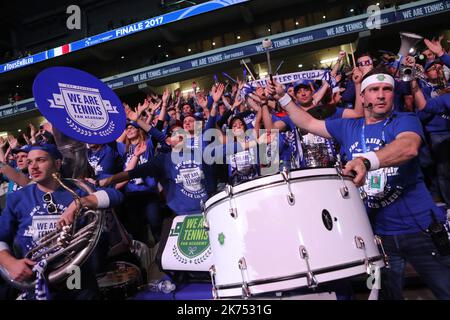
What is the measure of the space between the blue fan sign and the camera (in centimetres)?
274

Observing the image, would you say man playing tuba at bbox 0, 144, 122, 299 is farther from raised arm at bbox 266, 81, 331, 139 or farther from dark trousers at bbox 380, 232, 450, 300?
dark trousers at bbox 380, 232, 450, 300

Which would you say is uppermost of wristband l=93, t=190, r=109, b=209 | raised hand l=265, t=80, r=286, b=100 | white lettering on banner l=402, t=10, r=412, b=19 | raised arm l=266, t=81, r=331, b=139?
white lettering on banner l=402, t=10, r=412, b=19

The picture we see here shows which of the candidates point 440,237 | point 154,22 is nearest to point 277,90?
point 440,237

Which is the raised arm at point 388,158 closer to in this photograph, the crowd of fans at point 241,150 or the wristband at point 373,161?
the wristband at point 373,161

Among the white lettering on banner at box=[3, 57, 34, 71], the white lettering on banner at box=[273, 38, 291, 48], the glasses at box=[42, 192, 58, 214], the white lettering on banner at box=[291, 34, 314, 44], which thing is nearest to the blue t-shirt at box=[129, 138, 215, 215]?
the glasses at box=[42, 192, 58, 214]

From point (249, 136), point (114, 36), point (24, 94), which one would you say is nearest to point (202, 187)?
point (249, 136)

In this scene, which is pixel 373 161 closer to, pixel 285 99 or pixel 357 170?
pixel 357 170

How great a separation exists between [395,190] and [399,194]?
38 mm

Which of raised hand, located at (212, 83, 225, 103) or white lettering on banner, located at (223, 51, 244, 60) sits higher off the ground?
white lettering on banner, located at (223, 51, 244, 60)

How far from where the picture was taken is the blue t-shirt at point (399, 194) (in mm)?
2168

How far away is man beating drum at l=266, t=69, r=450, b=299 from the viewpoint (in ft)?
6.53

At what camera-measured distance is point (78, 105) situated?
303cm

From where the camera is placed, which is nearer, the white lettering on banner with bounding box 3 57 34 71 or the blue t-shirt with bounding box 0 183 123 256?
the blue t-shirt with bounding box 0 183 123 256
